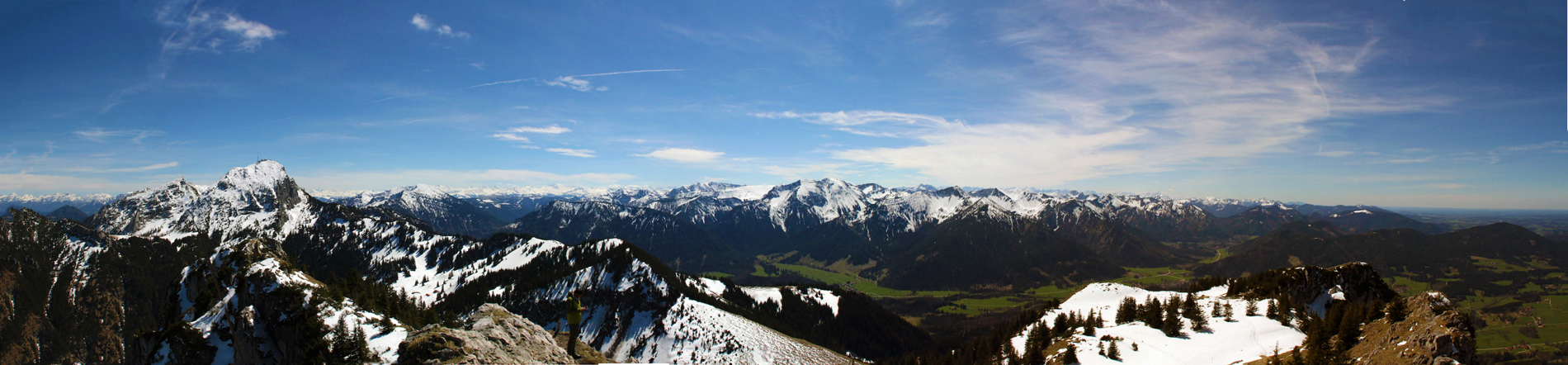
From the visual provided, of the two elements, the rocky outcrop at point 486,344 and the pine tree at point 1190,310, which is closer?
the rocky outcrop at point 486,344

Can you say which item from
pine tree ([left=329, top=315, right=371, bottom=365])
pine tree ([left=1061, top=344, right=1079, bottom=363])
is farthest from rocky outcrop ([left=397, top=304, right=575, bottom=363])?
pine tree ([left=1061, top=344, right=1079, bottom=363])

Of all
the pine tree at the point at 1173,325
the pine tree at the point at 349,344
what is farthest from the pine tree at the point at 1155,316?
the pine tree at the point at 349,344

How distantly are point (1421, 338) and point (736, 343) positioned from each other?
331ft

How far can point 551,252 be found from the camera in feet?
587

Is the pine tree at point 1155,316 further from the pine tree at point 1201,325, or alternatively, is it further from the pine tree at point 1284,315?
the pine tree at point 1284,315

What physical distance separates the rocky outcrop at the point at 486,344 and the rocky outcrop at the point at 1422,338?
3452cm

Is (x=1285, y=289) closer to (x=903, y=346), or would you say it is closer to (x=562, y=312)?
(x=903, y=346)

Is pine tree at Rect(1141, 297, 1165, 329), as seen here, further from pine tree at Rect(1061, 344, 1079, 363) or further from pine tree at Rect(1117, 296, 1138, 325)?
pine tree at Rect(1061, 344, 1079, 363)

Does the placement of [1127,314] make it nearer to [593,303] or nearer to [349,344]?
[349,344]

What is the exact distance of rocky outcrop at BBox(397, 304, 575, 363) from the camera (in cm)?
2223

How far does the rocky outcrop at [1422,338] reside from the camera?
54.1 feet

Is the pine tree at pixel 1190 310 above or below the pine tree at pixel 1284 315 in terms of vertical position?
below

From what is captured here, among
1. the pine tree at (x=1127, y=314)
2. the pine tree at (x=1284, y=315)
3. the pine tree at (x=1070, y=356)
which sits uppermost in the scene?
the pine tree at (x=1284, y=315)

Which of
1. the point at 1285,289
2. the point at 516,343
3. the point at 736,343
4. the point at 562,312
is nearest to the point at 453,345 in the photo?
the point at 516,343
